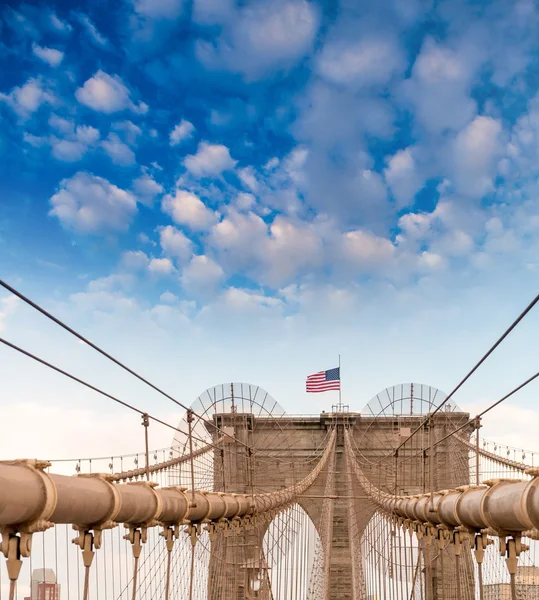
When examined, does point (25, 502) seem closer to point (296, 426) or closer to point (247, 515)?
point (247, 515)

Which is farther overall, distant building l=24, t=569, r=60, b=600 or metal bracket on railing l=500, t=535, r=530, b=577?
distant building l=24, t=569, r=60, b=600

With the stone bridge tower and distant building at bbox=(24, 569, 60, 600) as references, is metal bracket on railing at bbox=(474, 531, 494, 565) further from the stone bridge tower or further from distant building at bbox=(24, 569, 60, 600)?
the stone bridge tower

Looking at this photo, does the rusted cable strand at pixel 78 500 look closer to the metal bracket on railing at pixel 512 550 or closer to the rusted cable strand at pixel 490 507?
the rusted cable strand at pixel 490 507

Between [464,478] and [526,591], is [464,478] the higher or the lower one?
the higher one

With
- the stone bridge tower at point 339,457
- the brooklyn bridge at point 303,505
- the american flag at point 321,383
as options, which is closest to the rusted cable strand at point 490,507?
the brooklyn bridge at point 303,505

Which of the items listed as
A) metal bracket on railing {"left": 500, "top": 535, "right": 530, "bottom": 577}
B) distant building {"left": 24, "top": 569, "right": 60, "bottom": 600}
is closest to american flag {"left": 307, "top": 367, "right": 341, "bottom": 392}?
distant building {"left": 24, "top": 569, "right": 60, "bottom": 600}

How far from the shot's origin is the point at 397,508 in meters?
14.0

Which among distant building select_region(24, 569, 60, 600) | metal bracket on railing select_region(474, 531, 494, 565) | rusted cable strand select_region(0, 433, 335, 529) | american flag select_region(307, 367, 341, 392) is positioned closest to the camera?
rusted cable strand select_region(0, 433, 335, 529)

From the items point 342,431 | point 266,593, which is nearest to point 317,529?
point 342,431

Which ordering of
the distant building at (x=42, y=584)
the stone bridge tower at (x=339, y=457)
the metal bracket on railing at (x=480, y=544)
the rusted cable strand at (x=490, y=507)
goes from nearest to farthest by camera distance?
the rusted cable strand at (x=490, y=507), the metal bracket on railing at (x=480, y=544), the distant building at (x=42, y=584), the stone bridge tower at (x=339, y=457)

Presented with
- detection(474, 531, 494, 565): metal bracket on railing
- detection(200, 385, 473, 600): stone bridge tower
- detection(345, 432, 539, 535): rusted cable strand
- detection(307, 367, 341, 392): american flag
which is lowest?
detection(474, 531, 494, 565): metal bracket on railing

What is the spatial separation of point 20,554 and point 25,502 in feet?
1.69

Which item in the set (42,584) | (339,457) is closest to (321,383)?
(339,457)

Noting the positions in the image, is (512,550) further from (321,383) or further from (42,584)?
(321,383)
